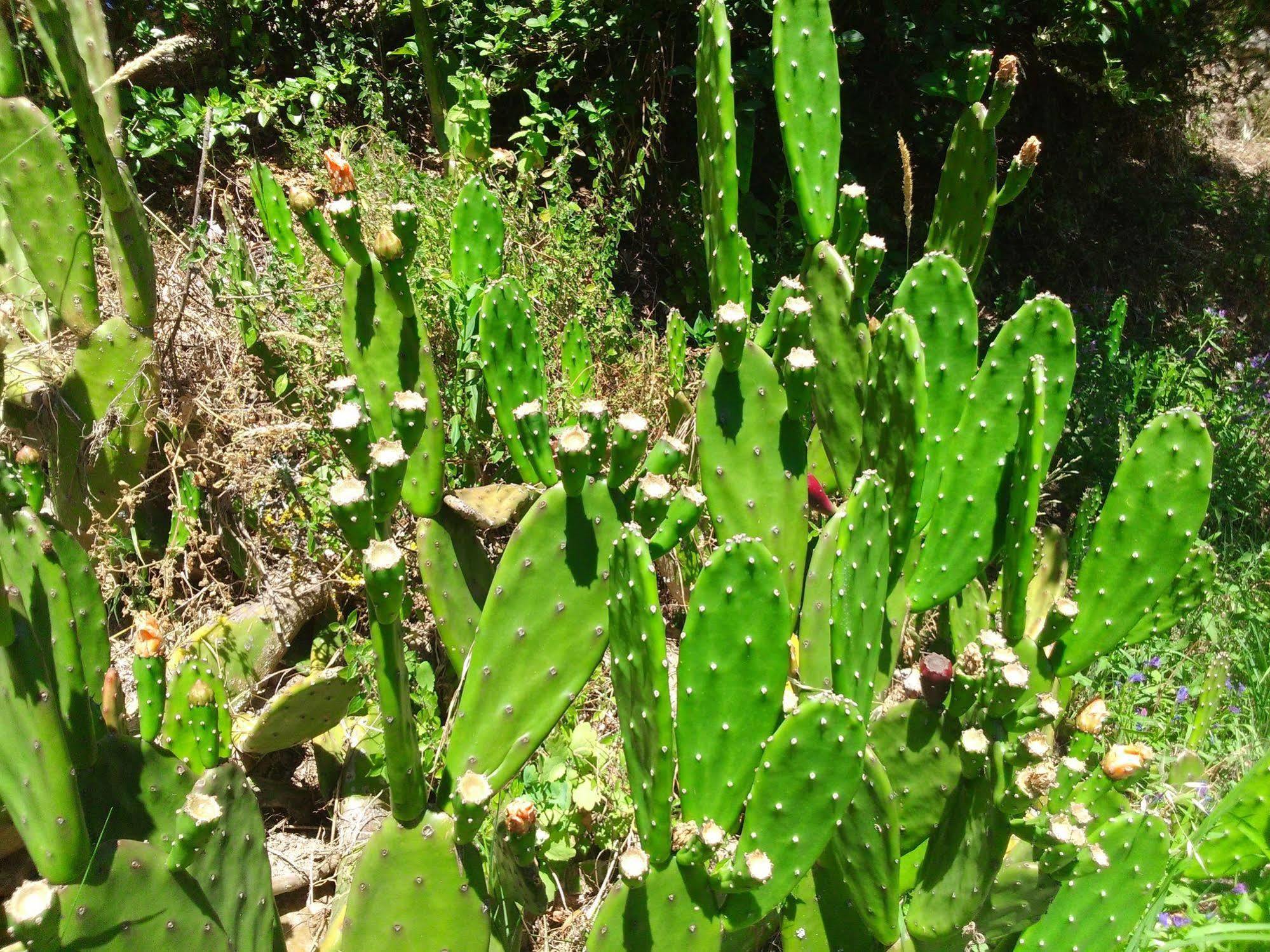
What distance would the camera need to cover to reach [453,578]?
1.81 m

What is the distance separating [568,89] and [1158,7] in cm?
255

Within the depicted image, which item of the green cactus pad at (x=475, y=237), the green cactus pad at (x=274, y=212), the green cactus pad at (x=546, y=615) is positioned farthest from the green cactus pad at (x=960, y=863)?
the green cactus pad at (x=274, y=212)

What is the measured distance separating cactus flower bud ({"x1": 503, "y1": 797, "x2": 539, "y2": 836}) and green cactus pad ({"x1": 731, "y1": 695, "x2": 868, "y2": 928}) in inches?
12.8

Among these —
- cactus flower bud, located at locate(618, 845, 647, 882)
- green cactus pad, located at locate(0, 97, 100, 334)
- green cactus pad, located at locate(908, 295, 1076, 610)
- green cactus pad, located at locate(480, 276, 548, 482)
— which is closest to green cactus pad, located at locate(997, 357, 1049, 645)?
green cactus pad, located at locate(908, 295, 1076, 610)

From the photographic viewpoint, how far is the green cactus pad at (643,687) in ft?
4.05

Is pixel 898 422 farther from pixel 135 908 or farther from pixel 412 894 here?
pixel 135 908

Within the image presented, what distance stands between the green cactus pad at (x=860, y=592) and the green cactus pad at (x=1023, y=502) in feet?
0.79

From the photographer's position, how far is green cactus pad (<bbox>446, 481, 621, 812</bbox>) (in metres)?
1.46

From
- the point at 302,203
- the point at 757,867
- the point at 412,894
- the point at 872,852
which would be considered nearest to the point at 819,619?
the point at 872,852

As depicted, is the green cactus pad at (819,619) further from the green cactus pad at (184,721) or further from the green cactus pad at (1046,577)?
the green cactus pad at (1046,577)

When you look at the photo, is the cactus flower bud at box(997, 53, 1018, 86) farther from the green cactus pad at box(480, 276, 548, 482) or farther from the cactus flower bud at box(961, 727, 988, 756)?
the cactus flower bud at box(961, 727, 988, 756)

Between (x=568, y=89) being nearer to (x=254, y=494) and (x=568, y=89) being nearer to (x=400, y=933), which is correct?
(x=254, y=494)

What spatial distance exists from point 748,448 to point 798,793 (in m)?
0.67

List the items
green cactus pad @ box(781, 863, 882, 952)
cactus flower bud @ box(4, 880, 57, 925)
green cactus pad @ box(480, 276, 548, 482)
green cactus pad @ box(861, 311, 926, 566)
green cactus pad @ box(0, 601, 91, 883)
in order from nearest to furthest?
cactus flower bud @ box(4, 880, 57, 925), green cactus pad @ box(0, 601, 91, 883), green cactus pad @ box(861, 311, 926, 566), green cactus pad @ box(781, 863, 882, 952), green cactus pad @ box(480, 276, 548, 482)
